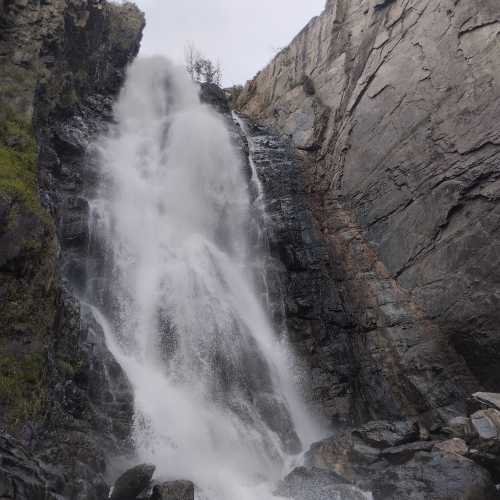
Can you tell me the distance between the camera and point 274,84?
3045cm

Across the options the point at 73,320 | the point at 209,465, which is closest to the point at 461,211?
the point at 209,465

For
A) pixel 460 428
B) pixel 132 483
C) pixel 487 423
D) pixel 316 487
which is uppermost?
pixel 132 483

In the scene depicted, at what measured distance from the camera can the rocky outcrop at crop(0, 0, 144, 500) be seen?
8.31 m

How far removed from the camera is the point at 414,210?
16.5 m

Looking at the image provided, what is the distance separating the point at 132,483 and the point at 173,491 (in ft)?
2.84

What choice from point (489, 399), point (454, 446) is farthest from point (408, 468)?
point (489, 399)

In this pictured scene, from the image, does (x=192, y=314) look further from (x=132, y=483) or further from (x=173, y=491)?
(x=173, y=491)

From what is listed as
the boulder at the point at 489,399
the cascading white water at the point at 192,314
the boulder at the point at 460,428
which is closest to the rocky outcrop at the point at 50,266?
the cascading white water at the point at 192,314

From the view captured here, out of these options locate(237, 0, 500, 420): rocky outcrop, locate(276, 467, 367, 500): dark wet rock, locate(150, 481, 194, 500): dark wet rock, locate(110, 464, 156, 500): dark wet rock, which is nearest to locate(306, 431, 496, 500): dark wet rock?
locate(276, 467, 367, 500): dark wet rock

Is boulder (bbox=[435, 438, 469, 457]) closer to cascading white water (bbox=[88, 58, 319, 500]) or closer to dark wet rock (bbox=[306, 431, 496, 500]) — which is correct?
dark wet rock (bbox=[306, 431, 496, 500])

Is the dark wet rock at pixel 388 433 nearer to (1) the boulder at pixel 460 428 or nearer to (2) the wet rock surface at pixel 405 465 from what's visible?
(2) the wet rock surface at pixel 405 465

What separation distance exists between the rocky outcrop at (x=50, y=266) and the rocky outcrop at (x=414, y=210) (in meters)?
7.95

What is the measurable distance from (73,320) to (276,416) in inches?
251

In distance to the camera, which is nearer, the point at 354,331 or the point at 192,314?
the point at 192,314
